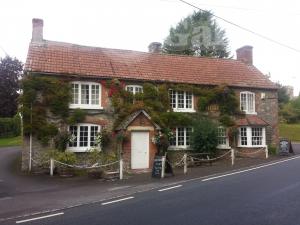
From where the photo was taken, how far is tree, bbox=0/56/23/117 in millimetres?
51469

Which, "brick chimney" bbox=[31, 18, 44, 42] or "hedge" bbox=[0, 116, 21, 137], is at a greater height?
"brick chimney" bbox=[31, 18, 44, 42]

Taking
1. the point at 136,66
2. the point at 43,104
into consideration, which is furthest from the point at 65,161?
the point at 136,66

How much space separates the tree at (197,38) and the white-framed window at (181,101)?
2564 centimetres

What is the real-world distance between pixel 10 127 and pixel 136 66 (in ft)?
93.2

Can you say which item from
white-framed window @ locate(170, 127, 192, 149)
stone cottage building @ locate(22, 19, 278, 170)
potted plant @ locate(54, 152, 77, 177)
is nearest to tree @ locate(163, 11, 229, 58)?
stone cottage building @ locate(22, 19, 278, 170)

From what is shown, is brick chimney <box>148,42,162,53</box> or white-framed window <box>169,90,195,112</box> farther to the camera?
brick chimney <box>148,42,162,53</box>

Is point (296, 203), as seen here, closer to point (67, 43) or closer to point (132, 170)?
point (132, 170)

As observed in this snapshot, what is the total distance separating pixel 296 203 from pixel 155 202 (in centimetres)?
413

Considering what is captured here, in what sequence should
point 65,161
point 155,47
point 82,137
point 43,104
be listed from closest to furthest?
point 65,161
point 43,104
point 82,137
point 155,47

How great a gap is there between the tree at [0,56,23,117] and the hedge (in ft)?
11.5

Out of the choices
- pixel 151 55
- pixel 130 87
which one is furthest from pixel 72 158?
pixel 151 55

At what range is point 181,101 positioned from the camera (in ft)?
87.0

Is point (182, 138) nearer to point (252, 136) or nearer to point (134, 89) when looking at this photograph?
point (134, 89)

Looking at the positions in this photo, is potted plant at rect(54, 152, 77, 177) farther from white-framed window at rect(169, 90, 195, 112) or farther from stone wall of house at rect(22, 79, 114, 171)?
white-framed window at rect(169, 90, 195, 112)
